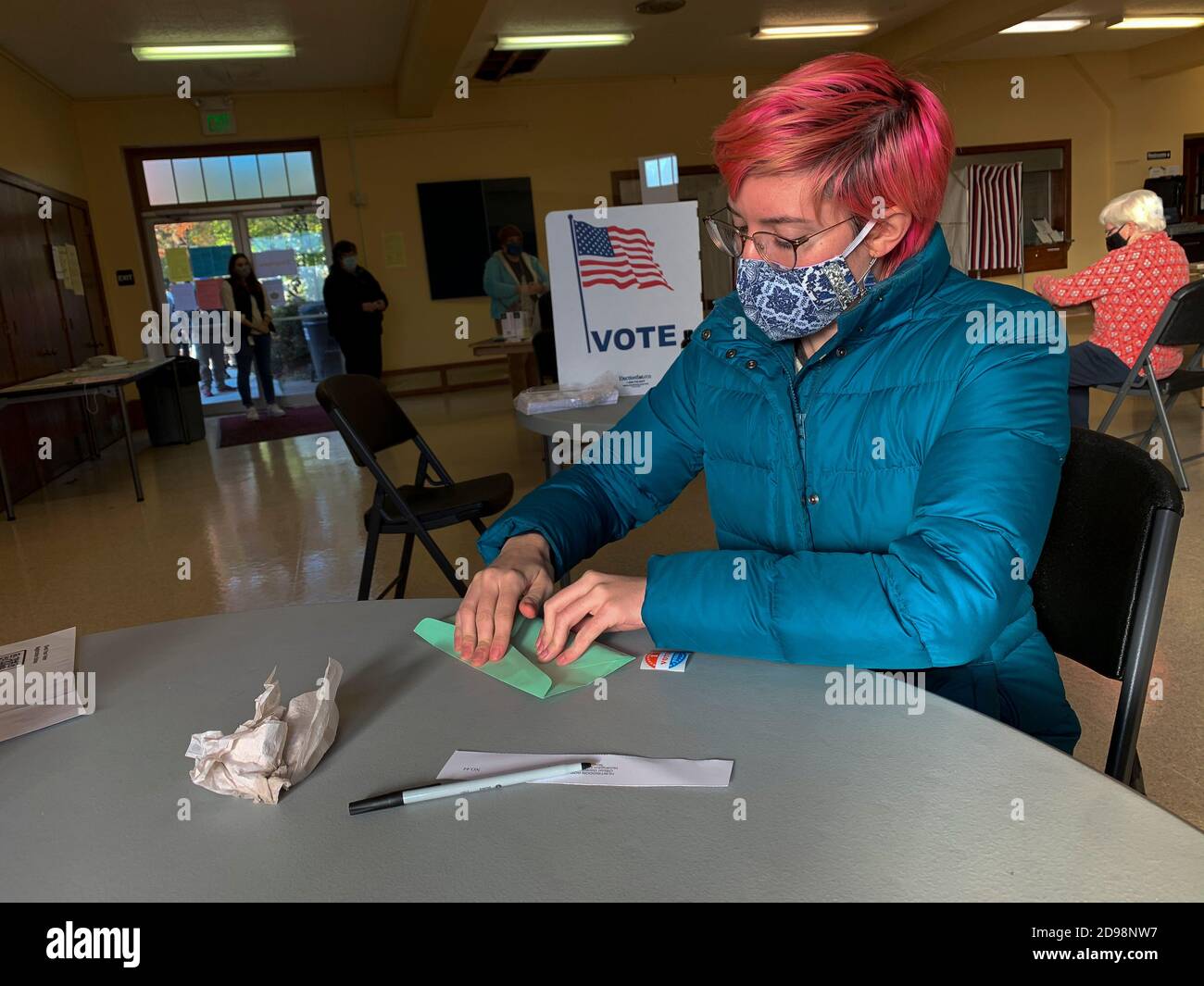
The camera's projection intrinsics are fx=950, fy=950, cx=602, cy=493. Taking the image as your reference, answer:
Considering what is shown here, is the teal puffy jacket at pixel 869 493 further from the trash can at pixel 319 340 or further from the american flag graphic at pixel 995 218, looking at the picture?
the american flag graphic at pixel 995 218

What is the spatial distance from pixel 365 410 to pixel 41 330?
5416 millimetres

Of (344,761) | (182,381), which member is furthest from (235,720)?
(182,381)

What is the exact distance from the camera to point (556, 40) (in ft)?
28.4

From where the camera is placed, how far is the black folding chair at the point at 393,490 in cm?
283

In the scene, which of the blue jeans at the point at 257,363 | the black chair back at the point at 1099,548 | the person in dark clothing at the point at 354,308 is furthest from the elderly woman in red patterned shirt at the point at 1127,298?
the blue jeans at the point at 257,363

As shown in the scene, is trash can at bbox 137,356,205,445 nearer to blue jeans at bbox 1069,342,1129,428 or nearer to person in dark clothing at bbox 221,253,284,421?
person in dark clothing at bbox 221,253,284,421

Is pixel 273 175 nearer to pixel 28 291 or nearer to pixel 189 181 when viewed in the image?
pixel 189 181

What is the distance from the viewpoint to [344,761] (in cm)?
86

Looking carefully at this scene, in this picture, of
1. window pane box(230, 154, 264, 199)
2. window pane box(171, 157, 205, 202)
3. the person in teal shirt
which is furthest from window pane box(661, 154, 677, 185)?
window pane box(171, 157, 205, 202)

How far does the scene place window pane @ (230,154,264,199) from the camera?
992 cm

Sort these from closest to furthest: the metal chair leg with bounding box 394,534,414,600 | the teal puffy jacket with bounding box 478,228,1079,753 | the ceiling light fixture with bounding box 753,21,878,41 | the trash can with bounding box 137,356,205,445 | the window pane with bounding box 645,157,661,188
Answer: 1. the teal puffy jacket with bounding box 478,228,1079,753
2. the metal chair leg with bounding box 394,534,414,600
3. the window pane with bounding box 645,157,661,188
4. the trash can with bounding box 137,356,205,445
5. the ceiling light fixture with bounding box 753,21,878,41

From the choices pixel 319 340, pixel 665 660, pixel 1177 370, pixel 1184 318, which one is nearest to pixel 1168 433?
pixel 1177 370

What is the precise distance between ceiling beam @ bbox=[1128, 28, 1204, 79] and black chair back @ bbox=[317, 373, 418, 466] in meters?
11.6
